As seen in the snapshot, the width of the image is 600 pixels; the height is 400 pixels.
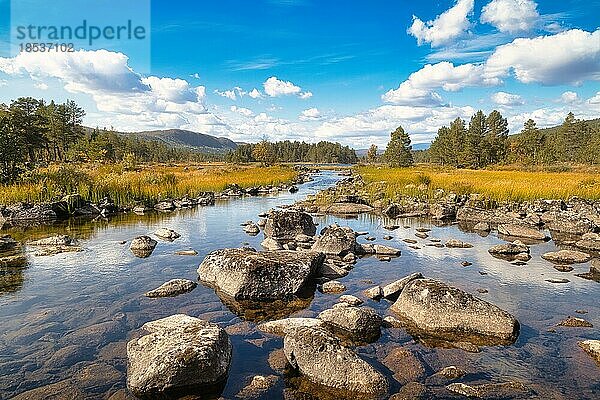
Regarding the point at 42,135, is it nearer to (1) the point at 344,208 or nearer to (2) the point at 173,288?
(1) the point at 344,208

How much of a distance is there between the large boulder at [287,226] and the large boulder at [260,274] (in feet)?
25.6

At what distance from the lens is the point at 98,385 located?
7.73 metres

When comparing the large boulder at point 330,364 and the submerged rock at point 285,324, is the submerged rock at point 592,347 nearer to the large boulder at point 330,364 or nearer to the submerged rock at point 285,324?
the large boulder at point 330,364

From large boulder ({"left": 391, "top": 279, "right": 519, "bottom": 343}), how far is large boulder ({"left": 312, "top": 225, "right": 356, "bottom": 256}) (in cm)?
666

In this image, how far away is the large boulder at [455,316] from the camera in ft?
32.7

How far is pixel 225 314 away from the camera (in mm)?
11219

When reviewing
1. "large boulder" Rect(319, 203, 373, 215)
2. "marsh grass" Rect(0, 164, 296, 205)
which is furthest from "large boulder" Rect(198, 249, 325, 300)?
"marsh grass" Rect(0, 164, 296, 205)

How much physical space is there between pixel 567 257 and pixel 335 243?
32.6 feet

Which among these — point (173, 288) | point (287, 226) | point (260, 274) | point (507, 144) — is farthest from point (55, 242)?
point (507, 144)

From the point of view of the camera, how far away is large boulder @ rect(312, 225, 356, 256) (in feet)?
58.0

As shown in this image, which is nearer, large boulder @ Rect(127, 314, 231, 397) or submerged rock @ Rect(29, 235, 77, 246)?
large boulder @ Rect(127, 314, 231, 397)

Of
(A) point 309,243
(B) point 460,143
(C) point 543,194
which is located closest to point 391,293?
(A) point 309,243

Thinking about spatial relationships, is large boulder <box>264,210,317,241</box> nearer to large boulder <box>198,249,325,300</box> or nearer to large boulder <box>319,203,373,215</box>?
large boulder <box>198,249,325,300</box>

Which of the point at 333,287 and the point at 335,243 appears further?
the point at 335,243
